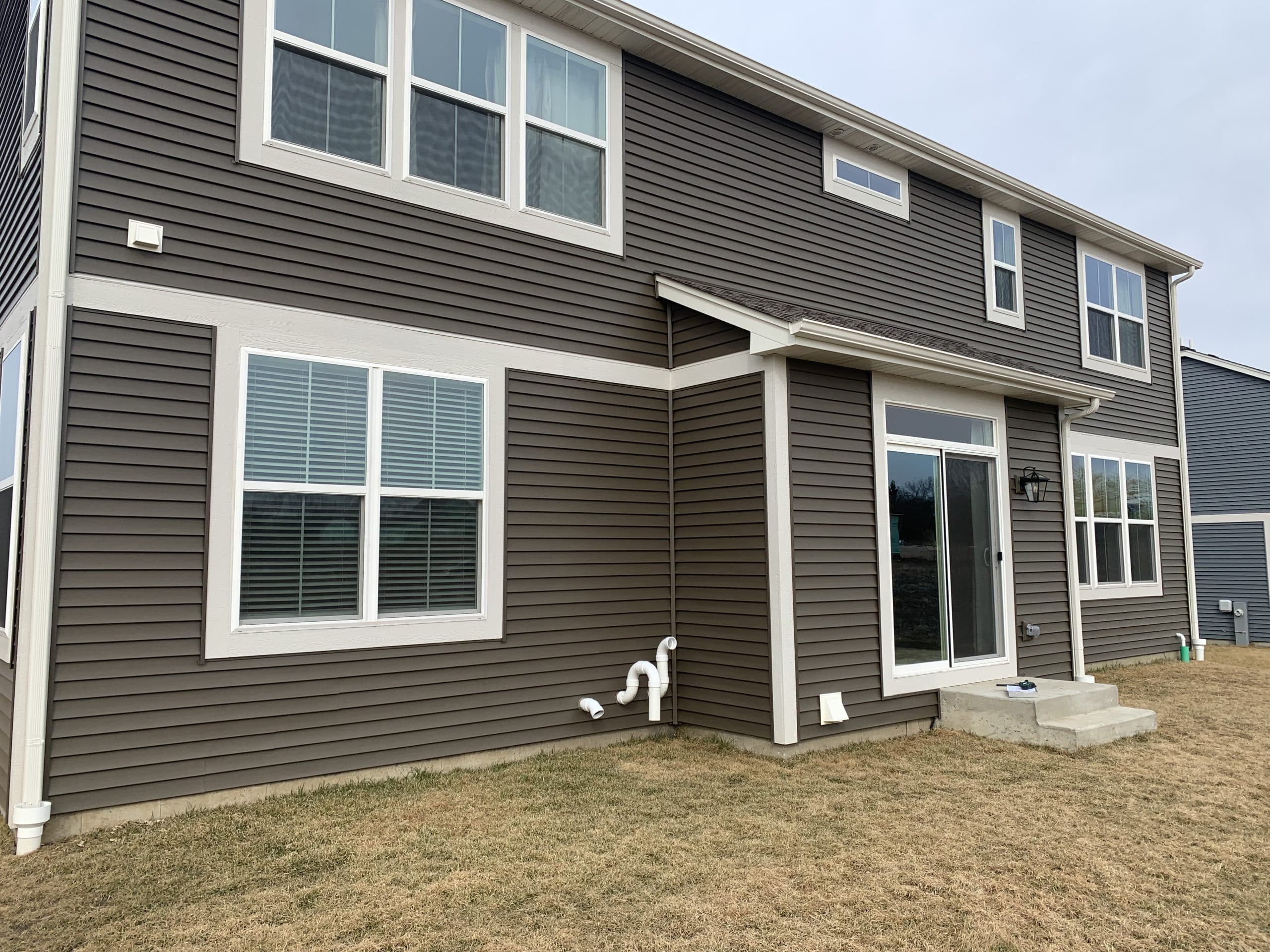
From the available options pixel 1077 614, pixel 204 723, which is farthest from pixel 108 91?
pixel 1077 614

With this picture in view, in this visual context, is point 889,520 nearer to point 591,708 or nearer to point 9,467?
point 591,708

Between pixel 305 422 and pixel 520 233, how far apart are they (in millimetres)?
2154

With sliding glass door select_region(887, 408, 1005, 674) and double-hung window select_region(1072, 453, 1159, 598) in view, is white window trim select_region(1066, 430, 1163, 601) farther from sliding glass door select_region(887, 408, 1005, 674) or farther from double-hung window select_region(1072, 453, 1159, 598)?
sliding glass door select_region(887, 408, 1005, 674)

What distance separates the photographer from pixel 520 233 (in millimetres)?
6328

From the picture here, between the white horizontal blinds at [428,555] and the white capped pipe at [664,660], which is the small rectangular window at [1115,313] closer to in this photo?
the white capped pipe at [664,660]

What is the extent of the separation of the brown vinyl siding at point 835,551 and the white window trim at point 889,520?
7cm

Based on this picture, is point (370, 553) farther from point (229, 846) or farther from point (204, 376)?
point (229, 846)

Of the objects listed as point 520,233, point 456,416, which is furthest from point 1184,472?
point 456,416

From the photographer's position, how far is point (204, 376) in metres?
4.89

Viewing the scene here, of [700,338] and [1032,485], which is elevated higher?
[700,338]

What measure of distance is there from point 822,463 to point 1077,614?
12.5 ft

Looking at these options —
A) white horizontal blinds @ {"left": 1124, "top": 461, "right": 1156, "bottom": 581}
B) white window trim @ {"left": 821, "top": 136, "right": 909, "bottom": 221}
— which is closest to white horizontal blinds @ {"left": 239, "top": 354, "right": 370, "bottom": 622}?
white window trim @ {"left": 821, "top": 136, "right": 909, "bottom": 221}

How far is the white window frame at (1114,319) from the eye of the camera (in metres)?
11.4

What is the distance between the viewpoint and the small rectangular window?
11586 mm
